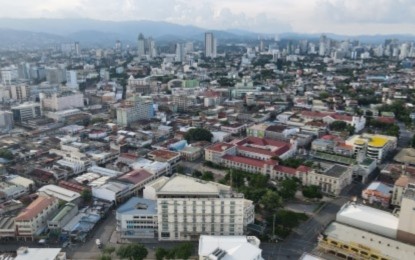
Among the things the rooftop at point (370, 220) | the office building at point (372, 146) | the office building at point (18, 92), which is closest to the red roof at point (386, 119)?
the office building at point (372, 146)

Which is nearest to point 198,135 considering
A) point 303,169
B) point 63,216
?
point 303,169

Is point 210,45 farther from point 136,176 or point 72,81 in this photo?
point 136,176

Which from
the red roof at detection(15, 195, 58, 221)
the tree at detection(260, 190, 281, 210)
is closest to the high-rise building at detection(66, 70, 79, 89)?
the red roof at detection(15, 195, 58, 221)

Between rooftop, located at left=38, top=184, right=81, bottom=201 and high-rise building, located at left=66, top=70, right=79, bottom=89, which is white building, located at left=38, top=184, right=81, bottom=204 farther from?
high-rise building, located at left=66, top=70, right=79, bottom=89

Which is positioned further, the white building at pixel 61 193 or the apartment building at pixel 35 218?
the white building at pixel 61 193

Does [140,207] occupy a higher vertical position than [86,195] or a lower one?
higher

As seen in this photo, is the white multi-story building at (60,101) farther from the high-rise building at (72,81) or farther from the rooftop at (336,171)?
the rooftop at (336,171)

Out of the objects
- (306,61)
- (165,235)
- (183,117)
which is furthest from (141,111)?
(306,61)
